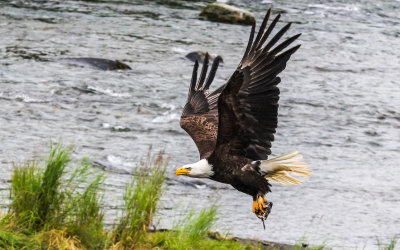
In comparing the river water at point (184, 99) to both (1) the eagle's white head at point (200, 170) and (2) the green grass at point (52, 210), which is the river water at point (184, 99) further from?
(1) the eagle's white head at point (200, 170)

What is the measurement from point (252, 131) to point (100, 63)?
797 cm

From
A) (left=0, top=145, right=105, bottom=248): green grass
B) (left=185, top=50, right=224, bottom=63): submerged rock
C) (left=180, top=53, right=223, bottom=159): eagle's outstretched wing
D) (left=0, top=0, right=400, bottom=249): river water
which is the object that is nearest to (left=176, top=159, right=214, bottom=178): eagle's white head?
(left=180, top=53, right=223, bottom=159): eagle's outstretched wing

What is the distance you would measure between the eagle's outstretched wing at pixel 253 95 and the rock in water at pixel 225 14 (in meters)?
11.4

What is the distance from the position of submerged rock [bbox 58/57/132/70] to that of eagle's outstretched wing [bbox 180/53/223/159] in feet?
19.8

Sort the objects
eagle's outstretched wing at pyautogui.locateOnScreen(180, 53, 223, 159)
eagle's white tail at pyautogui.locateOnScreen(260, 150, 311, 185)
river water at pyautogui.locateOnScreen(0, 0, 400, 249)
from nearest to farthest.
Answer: eagle's white tail at pyautogui.locateOnScreen(260, 150, 311, 185) < eagle's outstretched wing at pyautogui.locateOnScreen(180, 53, 223, 159) < river water at pyautogui.locateOnScreen(0, 0, 400, 249)

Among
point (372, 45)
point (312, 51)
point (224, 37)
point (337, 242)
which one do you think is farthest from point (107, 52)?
point (337, 242)

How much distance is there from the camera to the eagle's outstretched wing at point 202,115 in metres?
6.79

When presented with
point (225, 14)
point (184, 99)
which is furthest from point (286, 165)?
point (225, 14)

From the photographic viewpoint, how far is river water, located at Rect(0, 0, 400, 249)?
27.5 feet

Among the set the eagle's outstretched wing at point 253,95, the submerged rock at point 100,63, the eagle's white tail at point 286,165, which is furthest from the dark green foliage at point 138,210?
the submerged rock at point 100,63

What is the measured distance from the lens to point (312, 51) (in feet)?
51.0

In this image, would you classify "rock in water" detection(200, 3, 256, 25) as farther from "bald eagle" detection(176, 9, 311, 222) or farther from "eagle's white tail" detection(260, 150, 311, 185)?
"eagle's white tail" detection(260, 150, 311, 185)

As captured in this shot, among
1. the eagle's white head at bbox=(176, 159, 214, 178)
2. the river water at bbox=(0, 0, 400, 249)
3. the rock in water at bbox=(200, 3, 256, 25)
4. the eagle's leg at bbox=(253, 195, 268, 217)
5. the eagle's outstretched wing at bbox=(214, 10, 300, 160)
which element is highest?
the eagle's outstretched wing at bbox=(214, 10, 300, 160)

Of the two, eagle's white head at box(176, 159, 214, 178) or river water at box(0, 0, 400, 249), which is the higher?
eagle's white head at box(176, 159, 214, 178)
